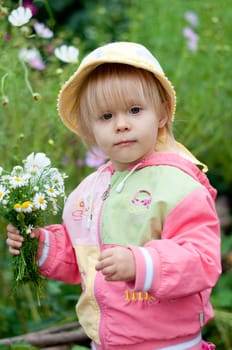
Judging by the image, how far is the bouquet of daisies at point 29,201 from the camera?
5.72ft

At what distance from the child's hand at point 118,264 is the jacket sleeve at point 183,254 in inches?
0.6

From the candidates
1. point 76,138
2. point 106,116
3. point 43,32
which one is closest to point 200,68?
point 76,138

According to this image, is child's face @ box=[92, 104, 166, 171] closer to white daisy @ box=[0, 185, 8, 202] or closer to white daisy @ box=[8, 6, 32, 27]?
white daisy @ box=[0, 185, 8, 202]

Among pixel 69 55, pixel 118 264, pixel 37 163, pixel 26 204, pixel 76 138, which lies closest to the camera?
pixel 118 264

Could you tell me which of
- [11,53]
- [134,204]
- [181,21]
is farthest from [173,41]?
[134,204]

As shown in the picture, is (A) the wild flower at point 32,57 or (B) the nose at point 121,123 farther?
(A) the wild flower at point 32,57

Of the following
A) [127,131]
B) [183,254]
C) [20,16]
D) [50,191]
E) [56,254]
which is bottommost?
[56,254]

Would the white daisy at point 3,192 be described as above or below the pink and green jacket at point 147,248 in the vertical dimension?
above

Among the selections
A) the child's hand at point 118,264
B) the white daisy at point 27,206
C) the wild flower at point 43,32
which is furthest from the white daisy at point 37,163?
the wild flower at point 43,32

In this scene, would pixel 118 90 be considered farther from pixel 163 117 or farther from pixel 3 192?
pixel 3 192

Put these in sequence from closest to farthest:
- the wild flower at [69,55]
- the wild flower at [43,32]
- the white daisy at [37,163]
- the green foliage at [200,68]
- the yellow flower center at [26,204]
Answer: the yellow flower center at [26,204] < the white daisy at [37,163] < the wild flower at [69,55] < the wild flower at [43,32] < the green foliage at [200,68]

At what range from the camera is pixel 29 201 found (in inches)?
68.2

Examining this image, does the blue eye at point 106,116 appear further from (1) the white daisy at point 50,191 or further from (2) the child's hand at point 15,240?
(2) the child's hand at point 15,240

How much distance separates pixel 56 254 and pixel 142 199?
1.08ft
